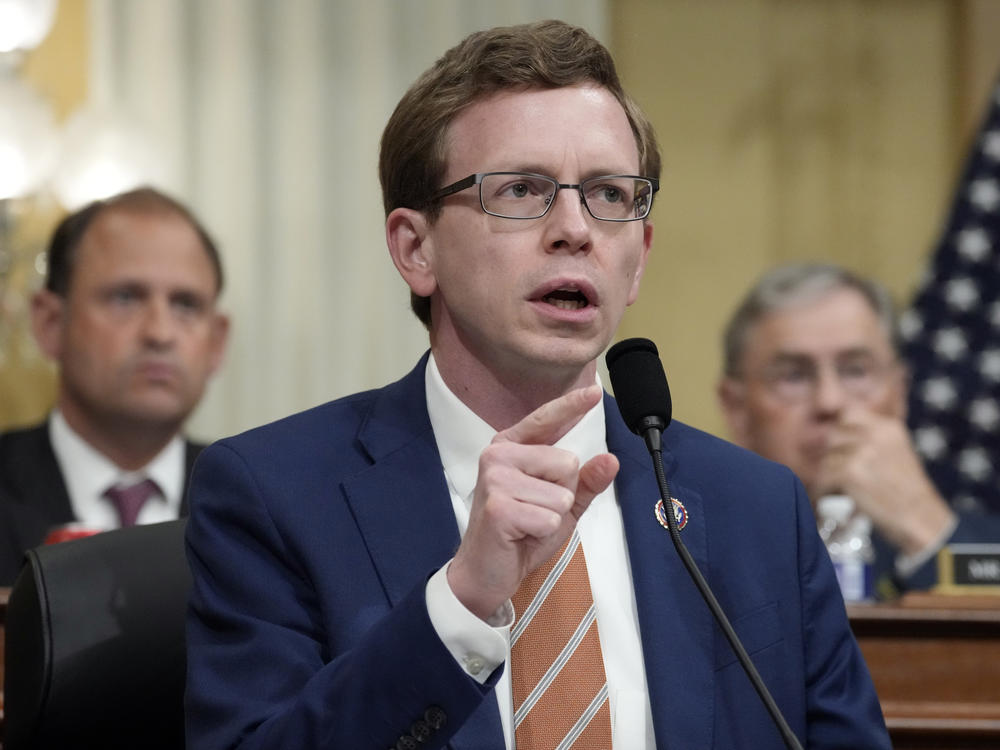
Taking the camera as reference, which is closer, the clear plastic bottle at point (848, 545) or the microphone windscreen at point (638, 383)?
the microphone windscreen at point (638, 383)

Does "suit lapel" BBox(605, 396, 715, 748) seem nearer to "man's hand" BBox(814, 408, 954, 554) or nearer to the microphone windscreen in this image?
the microphone windscreen

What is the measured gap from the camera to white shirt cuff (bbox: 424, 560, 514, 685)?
55.4 inches

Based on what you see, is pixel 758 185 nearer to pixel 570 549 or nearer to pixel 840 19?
pixel 840 19

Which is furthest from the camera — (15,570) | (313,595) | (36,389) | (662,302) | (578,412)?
(662,302)

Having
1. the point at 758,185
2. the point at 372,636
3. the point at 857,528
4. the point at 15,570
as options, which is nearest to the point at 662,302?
the point at 758,185

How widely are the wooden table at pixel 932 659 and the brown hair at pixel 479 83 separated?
3.06 ft

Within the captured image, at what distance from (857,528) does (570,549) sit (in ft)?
6.08

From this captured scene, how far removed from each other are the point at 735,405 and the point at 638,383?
251 centimetres

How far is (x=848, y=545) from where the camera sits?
3.12 m

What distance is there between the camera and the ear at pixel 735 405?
3.91 m

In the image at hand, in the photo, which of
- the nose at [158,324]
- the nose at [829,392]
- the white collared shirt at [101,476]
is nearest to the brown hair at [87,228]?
the nose at [158,324]

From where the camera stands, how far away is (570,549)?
1.74 meters

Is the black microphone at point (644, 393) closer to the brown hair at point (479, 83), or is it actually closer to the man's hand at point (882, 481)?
the brown hair at point (479, 83)

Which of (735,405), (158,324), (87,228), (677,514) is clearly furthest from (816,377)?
(677,514)
